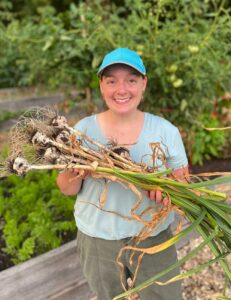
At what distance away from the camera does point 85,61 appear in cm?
338

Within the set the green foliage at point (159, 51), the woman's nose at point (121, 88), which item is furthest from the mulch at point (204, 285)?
the woman's nose at point (121, 88)

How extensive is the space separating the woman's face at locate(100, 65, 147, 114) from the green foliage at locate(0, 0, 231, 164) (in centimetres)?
138

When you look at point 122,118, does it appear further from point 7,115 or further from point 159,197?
point 7,115

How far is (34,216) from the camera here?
2434mm

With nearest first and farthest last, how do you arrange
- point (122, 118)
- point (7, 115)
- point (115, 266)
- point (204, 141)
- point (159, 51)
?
point (122, 118) → point (115, 266) → point (159, 51) → point (204, 141) → point (7, 115)

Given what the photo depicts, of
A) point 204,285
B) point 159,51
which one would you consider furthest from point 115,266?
point 159,51

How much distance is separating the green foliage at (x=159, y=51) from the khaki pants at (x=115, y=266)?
162 centimetres

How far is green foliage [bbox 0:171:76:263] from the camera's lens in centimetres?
230

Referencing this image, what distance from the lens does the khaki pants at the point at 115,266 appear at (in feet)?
5.45

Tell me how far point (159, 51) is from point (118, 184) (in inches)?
69.7

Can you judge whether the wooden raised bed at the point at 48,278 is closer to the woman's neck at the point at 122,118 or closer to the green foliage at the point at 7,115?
the woman's neck at the point at 122,118

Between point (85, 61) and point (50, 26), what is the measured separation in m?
0.46

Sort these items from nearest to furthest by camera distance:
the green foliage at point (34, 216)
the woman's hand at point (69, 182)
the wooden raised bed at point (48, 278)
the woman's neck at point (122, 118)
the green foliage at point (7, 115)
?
1. the woman's hand at point (69, 182)
2. the woman's neck at point (122, 118)
3. the wooden raised bed at point (48, 278)
4. the green foliage at point (34, 216)
5. the green foliage at point (7, 115)

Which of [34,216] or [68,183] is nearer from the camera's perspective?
[68,183]
